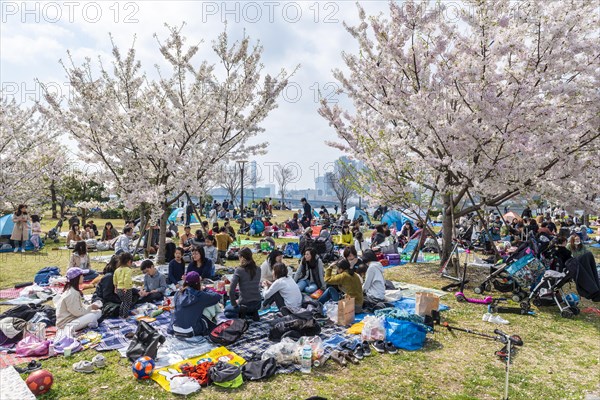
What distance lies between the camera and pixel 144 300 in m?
8.05

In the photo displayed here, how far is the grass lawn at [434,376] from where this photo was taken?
4.55 metres

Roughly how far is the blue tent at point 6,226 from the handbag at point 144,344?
14931 mm

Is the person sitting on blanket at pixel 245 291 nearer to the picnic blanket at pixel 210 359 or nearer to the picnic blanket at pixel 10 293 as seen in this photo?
the picnic blanket at pixel 210 359

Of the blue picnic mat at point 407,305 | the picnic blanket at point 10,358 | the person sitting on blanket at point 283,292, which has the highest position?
the person sitting on blanket at point 283,292

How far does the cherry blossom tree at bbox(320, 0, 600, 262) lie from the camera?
8.79 m

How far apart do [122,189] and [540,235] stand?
15.4 m

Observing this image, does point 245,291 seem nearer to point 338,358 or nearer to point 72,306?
point 338,358

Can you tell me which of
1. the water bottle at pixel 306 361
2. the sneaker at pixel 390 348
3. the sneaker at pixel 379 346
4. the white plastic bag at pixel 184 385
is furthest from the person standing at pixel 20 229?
the sneaker at pixel 390 348

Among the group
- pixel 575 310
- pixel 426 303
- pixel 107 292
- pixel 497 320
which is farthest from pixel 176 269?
pixel 575 310

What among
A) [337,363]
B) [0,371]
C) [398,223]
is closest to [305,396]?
Result: [337,363]

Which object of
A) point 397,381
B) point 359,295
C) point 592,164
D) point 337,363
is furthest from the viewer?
point 592,164

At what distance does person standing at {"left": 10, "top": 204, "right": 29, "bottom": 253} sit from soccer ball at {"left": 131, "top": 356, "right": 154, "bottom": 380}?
13544 millimetres

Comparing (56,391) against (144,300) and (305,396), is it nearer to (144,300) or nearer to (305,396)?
(305,396)

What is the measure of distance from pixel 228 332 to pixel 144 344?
4.08ft
